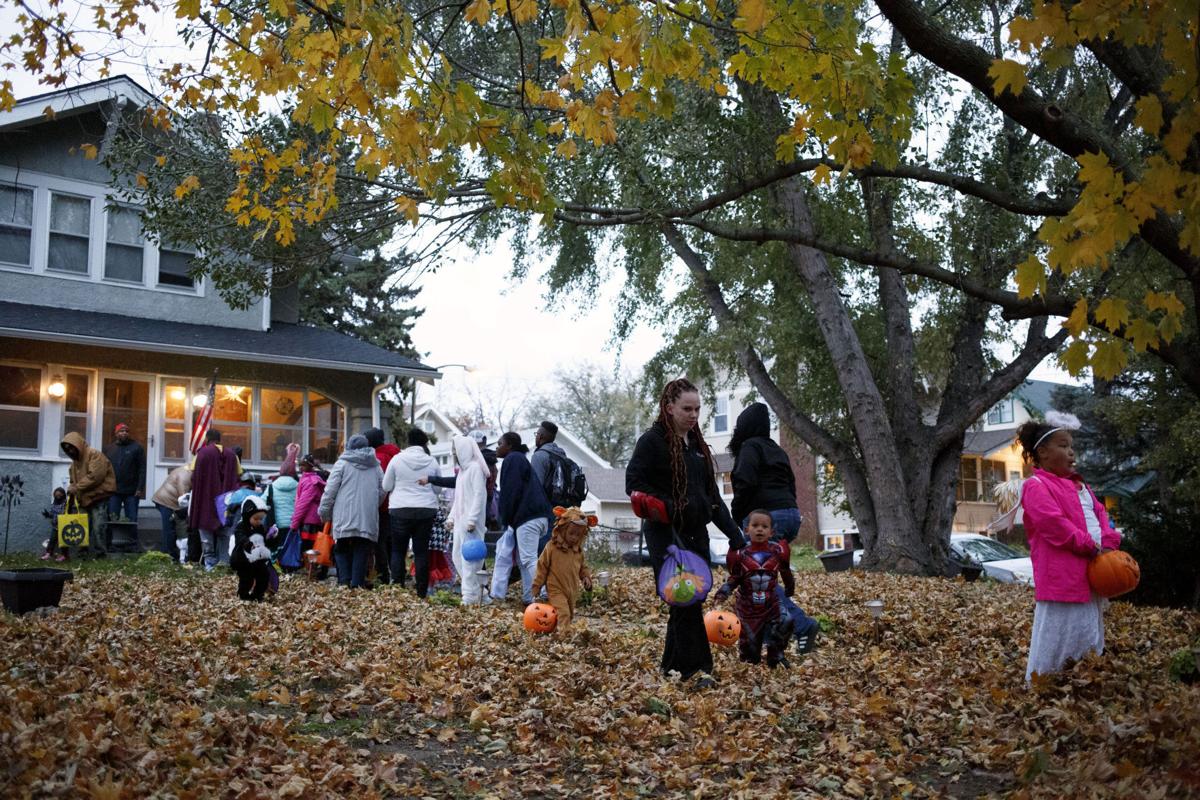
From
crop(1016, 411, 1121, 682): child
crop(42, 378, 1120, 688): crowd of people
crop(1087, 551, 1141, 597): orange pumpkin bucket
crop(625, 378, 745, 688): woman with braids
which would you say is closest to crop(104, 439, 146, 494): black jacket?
crop(42, 378, 1120, 688): crowd of people

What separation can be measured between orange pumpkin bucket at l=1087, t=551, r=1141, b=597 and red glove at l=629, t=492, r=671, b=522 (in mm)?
2460

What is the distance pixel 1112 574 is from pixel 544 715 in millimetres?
3263

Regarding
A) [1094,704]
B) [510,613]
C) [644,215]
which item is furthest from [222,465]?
[1094,704]

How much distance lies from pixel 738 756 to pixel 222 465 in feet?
38.9

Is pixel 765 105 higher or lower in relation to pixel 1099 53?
higher

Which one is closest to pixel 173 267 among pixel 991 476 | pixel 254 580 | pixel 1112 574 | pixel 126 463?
pixel 126 463

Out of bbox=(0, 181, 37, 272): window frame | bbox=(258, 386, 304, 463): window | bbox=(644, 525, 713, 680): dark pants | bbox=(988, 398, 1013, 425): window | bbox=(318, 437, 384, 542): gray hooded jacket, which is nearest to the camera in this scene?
bbox=(644, 525, 713, 680): dark pants

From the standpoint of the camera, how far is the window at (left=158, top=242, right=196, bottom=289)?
2116cm

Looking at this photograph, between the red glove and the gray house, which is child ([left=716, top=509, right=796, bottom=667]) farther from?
the gray house

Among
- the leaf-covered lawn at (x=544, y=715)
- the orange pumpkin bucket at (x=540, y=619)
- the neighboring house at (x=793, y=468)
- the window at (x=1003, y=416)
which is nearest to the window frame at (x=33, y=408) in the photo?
the leaf-covered lawn at (x=544, y=715)

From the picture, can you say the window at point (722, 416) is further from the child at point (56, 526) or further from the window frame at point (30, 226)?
the child at point (56, 526)

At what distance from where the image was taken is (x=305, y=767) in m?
4.78

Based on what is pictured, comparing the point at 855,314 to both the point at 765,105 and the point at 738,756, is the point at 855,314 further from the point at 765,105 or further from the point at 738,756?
the point at 738,756

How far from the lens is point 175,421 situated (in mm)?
20641
